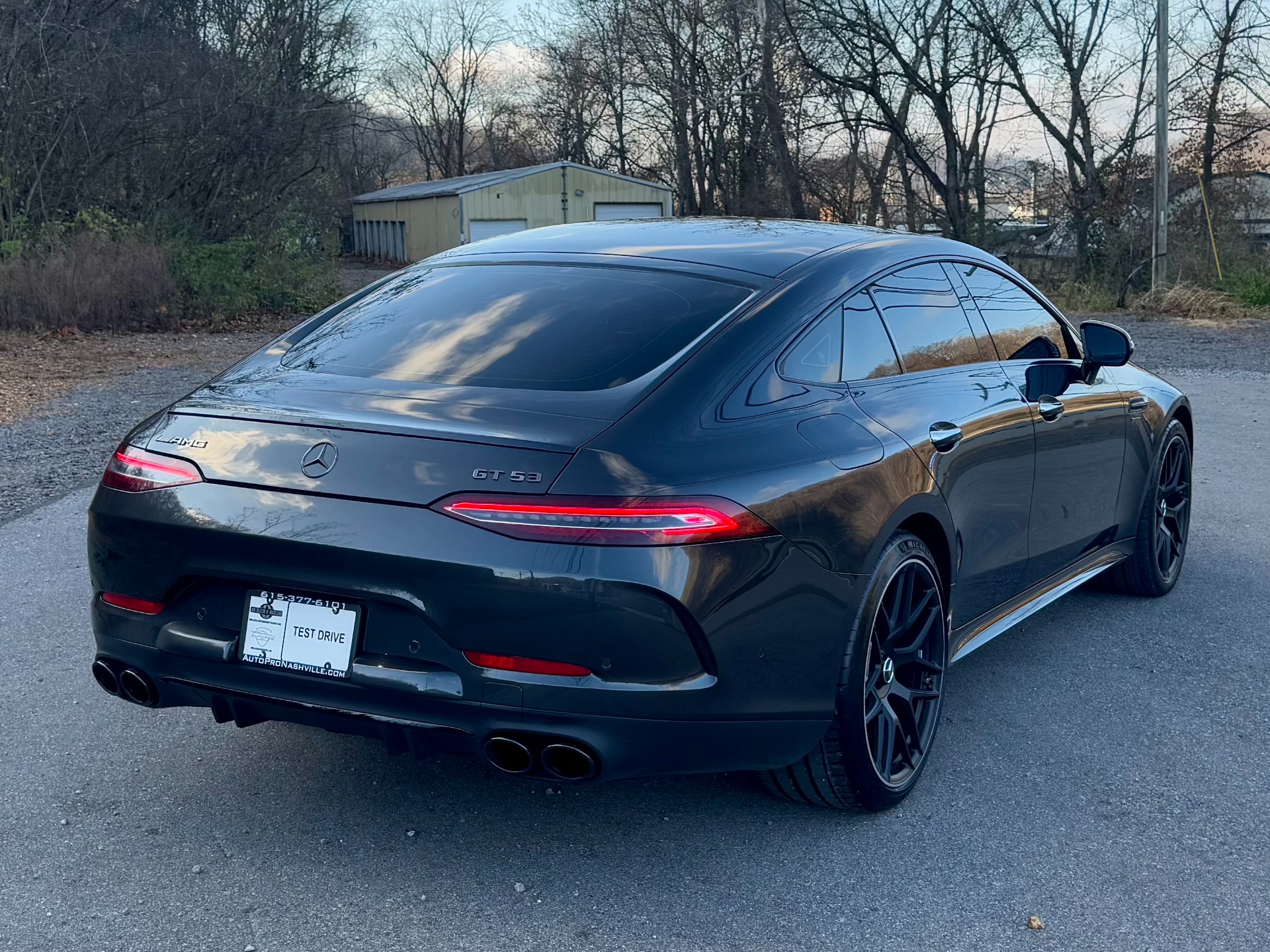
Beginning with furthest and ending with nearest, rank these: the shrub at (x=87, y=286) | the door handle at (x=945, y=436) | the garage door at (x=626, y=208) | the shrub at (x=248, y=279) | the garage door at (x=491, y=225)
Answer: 1. the garage door at (x=626, y=208)
2. the garage door at (x=491, y=225)
3. the shrub at (x=248, y=279)
4. the shrub at (x=87, y=286)
5. the door handle at (x=945, y=436)

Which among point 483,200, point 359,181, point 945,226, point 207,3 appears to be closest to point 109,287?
point 207,3

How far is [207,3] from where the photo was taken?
26938 mm

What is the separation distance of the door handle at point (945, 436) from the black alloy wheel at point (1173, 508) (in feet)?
6.77

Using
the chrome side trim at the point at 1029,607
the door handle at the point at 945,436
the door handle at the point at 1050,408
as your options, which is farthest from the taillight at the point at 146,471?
the door handle at the point at 1050,408

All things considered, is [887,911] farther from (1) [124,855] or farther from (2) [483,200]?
(2) [483,200]

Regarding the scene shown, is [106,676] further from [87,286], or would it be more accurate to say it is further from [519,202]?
[519,202]

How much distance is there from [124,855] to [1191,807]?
2.84m

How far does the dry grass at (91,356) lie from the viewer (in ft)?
40.7

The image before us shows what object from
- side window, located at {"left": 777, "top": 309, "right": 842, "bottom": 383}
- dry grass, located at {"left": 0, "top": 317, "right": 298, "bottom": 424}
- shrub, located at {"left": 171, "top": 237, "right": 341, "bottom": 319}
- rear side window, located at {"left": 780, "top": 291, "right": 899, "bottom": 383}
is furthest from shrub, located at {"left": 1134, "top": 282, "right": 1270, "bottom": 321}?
side window, located at {"left": 777, "top": 309, "right": 842, "bottom": 383}

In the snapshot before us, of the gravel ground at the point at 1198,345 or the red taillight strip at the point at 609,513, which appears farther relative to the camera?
the gravel ground at the point at 1198,345

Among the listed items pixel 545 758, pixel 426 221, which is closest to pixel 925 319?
pixel 545 758

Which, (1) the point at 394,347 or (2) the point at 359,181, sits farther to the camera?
(2) the point at 359,181

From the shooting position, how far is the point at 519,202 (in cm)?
4562

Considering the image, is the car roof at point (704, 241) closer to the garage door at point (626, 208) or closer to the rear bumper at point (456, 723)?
the rear bumper at point (456, 723)
